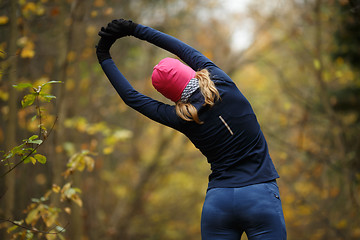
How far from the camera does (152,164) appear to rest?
8.78 m

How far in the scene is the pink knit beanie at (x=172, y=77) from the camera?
2373 mm

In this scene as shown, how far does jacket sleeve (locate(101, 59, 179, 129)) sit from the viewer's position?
2367 millimetres

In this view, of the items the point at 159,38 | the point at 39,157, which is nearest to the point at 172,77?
the point at 159,38

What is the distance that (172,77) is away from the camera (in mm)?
2375

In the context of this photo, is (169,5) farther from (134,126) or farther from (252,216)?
(252,216)

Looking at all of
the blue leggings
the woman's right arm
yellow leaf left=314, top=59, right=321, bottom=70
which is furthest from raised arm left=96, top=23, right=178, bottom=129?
yellow leaf left=314, top=59, right=321, bottom=70

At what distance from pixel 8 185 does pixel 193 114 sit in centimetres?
322

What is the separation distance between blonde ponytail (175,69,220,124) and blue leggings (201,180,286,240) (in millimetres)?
516

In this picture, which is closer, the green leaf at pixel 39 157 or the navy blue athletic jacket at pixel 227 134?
the navy blue athletic jacket at pixel 227 134

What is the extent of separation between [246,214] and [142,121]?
28.9 ft

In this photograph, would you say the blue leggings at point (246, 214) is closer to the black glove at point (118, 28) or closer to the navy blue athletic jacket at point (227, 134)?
the navy blue athletic jacket at point (227, 134)

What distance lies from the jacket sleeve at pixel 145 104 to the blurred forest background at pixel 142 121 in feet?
2.16

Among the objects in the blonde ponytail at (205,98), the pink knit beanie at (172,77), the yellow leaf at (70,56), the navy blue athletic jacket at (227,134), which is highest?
the yellow leaf at (70,56)

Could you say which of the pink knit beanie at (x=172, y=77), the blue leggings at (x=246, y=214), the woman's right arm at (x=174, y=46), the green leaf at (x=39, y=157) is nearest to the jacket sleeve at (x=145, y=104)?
the pink knit beanie at (x=172, y=77)
